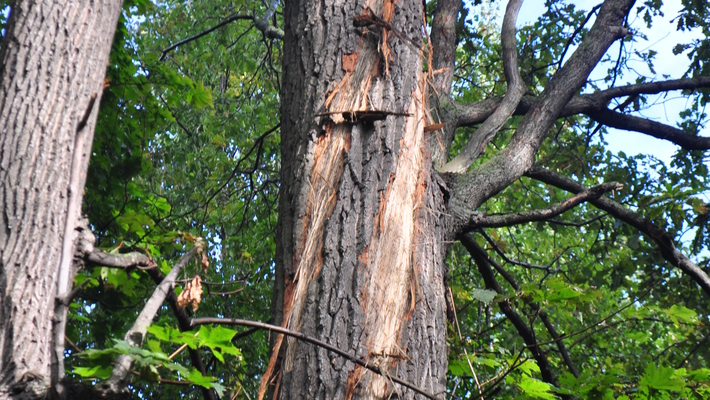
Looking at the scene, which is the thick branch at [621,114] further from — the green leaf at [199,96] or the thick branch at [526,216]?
the green leaf at [199,96]

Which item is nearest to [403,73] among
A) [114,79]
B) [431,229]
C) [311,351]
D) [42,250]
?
[431,229]

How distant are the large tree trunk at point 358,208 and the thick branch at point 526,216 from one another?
57 cm

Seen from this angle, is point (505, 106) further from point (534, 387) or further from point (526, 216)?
point (534, 387)

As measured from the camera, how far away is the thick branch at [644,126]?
4.46 metres

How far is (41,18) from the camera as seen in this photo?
1.58m

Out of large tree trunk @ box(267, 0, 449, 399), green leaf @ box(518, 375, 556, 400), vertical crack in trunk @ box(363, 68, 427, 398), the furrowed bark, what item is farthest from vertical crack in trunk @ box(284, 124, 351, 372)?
the furrowed bark

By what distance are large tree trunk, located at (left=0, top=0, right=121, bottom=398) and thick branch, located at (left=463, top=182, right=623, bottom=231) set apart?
2132 millimetres

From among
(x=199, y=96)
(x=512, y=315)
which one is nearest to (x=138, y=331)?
(x=512, y=315)

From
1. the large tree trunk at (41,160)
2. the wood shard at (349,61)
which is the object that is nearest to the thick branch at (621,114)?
the wood shard at (349,61)

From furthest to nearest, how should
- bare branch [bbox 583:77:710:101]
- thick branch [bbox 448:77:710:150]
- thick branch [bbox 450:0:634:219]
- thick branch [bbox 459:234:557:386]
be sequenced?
1. bare branch [bbox 583:77:710:101]
2. thick branch [bbox 448:77:710:150]
3. thick branch [bbox 459:234:557:386]
4. thick branch [bbox 450:0:634:219]

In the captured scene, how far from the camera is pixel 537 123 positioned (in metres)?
3.84

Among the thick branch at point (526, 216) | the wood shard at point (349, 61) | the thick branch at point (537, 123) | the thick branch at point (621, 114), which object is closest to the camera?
the wood shard at point (349, 61)

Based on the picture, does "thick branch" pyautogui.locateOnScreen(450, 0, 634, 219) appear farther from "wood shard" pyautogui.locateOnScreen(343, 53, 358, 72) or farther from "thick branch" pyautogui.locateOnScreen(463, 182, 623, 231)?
"wood shard" pyautogui.locateOnScreen(343, 53, 358, 72)

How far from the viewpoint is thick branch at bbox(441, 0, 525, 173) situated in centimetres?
358
